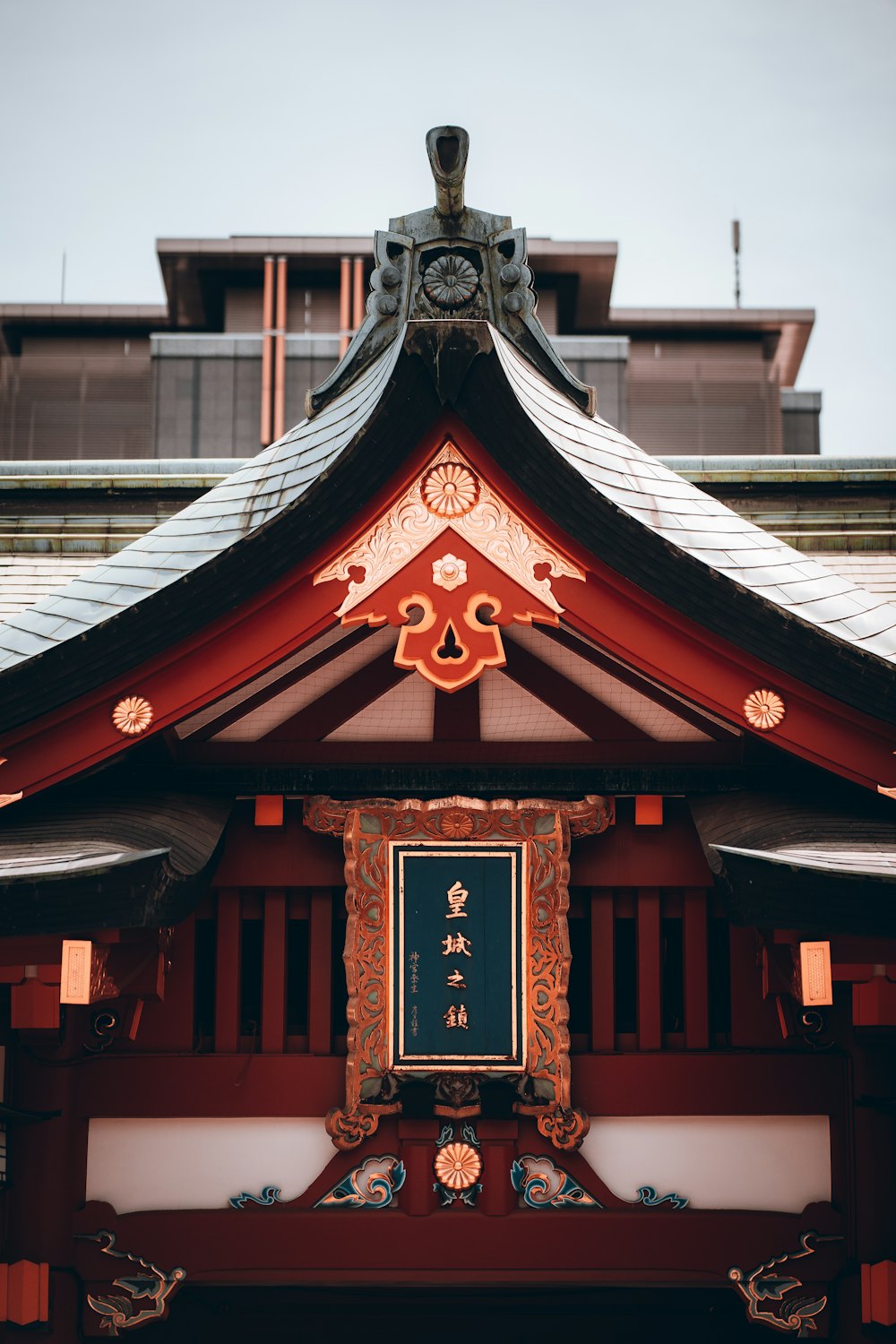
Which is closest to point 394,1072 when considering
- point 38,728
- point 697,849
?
point 697,849

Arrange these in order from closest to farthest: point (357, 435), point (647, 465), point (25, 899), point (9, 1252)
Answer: point (25, 899)
point (357, 435)
point (9, 1252)
point (647, 465)

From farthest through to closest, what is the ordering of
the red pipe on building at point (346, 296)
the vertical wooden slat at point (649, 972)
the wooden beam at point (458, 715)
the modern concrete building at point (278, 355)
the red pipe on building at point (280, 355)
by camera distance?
the red pipe on building at point (346, 296)
the modern concrete building at point (278, 355)
the red pipe on building at point (280, 355)
the wooden beam at point (458, 715)
the vertical wooden slat at point (649, 972)

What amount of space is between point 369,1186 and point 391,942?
3.58 ft

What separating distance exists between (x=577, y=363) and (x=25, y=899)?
82.6ft

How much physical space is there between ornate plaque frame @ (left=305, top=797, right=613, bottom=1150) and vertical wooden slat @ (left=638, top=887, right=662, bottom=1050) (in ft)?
1.23

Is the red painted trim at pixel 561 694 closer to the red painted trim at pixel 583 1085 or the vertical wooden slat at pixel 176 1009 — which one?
the red painted trim at pixel 583 1085

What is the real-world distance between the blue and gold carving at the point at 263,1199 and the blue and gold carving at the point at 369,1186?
19 centimetres

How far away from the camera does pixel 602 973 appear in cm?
600

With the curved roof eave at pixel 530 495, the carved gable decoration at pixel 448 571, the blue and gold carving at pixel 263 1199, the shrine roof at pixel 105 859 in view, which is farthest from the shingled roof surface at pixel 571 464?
the blue and gold carving at pixel 263 1199

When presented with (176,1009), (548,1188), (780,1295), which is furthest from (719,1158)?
(176,1009)

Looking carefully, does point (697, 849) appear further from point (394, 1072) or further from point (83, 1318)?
point (83, 1318)

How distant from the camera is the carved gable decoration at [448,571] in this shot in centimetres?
546

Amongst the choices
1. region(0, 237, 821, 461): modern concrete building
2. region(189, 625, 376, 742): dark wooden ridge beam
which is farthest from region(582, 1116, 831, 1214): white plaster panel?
region(0, 237, 821, 461): modern concrete building

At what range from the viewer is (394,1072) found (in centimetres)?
579
